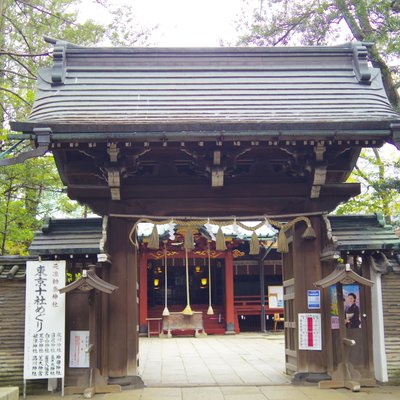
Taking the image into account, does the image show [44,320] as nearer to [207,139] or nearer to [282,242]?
[207,139]

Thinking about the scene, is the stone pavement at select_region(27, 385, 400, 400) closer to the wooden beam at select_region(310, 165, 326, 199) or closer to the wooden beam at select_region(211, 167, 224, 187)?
the wooden beam at select_region(310, 165, 326, 199)

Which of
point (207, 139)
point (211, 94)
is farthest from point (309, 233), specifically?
point (211, 94)

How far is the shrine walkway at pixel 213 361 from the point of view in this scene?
9.86 meters

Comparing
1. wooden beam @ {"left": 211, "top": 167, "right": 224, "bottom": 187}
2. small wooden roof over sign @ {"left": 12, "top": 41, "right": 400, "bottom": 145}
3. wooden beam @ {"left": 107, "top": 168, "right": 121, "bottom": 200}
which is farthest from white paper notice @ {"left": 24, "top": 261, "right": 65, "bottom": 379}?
wooden beam @ {"left": 211, "top": 167, "right": 224, "bottom": 187}

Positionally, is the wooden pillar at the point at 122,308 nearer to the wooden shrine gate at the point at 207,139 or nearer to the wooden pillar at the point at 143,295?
the wooden shrine gate at the point at 207,139

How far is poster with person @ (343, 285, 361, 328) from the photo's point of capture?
9.11 meters

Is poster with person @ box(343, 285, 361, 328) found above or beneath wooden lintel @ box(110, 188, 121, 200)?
beneath

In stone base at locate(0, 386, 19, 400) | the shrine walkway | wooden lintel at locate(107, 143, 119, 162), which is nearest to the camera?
stone base at locate(0, 386, 19, 400)

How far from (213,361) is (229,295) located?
29.0 feet

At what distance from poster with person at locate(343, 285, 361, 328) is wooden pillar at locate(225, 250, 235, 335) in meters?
12.7

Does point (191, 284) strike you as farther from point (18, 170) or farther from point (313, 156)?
point (313, 156)

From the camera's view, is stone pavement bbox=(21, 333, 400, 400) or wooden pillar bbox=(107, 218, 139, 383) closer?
stone pavement bbox=(21, 333, 400, 400)

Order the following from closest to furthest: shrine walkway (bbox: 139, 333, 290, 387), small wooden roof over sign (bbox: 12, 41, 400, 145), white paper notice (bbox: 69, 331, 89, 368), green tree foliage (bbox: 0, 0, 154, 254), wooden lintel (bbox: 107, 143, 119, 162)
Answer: small wooden roof over sign (bbox: 12, 41, 400, 145), wooden lintel (bbox: 107, 143, 119, 162), white paper notice (bbox: 69, 331, 89, 368), shrine walkway (bbox: 139, 333, 290, 387), green tree foliage (bbox: 0, 0, 154, 254)

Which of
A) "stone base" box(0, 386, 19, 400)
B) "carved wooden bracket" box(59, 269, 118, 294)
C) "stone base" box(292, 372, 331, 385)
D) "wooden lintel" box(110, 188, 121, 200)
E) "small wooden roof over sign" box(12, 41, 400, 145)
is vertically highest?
"small wooden roof over sign" box(12, 41, 400, 145)
